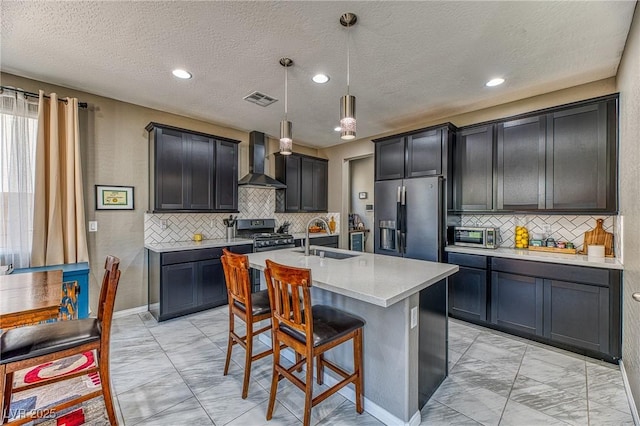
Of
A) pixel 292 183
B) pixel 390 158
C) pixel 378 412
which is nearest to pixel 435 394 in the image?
pixel 378 412

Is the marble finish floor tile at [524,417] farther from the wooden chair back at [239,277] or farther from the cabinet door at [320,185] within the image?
the cabinet door at [320,185]

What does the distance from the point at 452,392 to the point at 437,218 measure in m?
1.95

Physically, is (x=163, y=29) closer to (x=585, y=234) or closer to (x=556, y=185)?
(x=556, y=185)

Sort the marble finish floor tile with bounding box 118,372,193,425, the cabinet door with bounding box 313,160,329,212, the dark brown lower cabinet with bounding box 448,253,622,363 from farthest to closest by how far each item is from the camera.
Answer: the cabinet door with bounding box 313,160,329,212 → the dark brown lower cabinet with bounding box 448,253,622,363 → the marble finish floor tile with bounding box 118,372,193,425

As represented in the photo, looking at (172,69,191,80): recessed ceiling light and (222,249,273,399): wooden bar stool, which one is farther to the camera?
(172,69,191,80): recessed ceiling light

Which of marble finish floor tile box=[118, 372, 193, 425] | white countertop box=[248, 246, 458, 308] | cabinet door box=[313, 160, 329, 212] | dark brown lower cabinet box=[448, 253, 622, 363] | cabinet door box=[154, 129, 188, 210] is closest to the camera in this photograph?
Result: white countertop box=[248, 246, 458, 308]

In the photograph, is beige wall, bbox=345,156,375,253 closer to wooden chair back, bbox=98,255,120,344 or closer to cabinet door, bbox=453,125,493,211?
cabinet door, bbox=453,125,493,211

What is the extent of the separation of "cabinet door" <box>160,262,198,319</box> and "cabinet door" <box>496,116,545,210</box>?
3.92 m

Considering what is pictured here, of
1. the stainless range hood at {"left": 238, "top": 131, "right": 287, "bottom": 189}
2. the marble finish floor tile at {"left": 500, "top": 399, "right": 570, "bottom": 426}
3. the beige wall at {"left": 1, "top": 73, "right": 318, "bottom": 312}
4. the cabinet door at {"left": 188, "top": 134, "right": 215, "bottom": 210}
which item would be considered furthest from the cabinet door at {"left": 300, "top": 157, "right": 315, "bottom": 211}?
the marble finish floor tile at {"left": 500, "top": 399, "right": 570, "bottom": 426}

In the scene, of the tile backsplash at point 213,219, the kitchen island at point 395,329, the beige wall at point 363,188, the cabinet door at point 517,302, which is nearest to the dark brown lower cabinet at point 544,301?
the cabinet door at point 517,302

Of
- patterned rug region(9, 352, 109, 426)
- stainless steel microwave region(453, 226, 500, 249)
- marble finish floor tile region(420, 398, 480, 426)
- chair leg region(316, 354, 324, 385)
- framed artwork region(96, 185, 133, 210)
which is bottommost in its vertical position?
marble finish floor tile region(420, 398, 480, 426)

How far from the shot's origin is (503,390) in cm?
Result: 212

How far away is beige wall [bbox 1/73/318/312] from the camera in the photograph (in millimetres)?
3365

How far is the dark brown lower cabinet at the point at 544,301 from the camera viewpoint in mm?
2473
